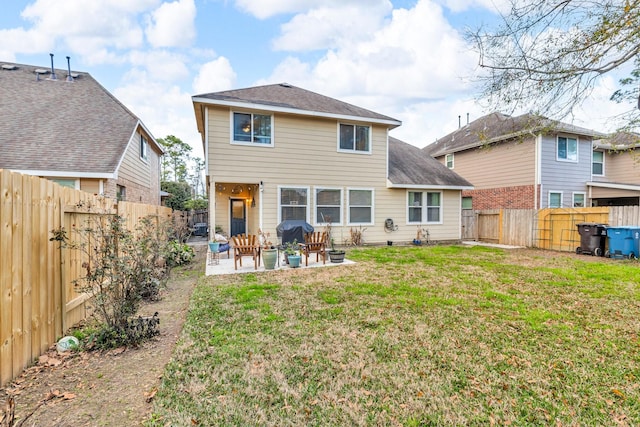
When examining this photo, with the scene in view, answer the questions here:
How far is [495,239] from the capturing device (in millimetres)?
14117

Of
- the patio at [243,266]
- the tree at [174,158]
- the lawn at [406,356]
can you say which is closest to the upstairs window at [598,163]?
the lawn at [406,356]

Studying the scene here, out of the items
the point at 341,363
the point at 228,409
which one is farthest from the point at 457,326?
the point at 228,409

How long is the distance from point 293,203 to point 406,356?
27.8 feet

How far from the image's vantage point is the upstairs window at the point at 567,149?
14.8 metres

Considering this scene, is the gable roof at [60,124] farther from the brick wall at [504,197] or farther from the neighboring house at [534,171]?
the brick wall at [504,197]

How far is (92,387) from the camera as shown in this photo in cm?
260

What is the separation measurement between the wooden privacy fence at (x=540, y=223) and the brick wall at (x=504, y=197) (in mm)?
1989

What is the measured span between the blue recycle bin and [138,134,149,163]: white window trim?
17605 millimetres

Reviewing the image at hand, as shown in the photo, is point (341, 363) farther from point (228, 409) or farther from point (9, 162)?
point (9, 162)

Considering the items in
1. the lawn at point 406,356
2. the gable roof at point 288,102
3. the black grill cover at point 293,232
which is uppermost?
the gable roof at point 288,102

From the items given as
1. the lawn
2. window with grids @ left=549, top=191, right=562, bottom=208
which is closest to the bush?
the lawn

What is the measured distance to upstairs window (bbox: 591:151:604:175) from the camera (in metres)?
16.5

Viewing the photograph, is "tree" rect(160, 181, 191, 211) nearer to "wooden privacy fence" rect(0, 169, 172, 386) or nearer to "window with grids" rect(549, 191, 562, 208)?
"wooden privacy fence" rect(0, 169, 172, 386)

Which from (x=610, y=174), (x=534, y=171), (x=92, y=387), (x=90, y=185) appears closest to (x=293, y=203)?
(x=90, y=185)
